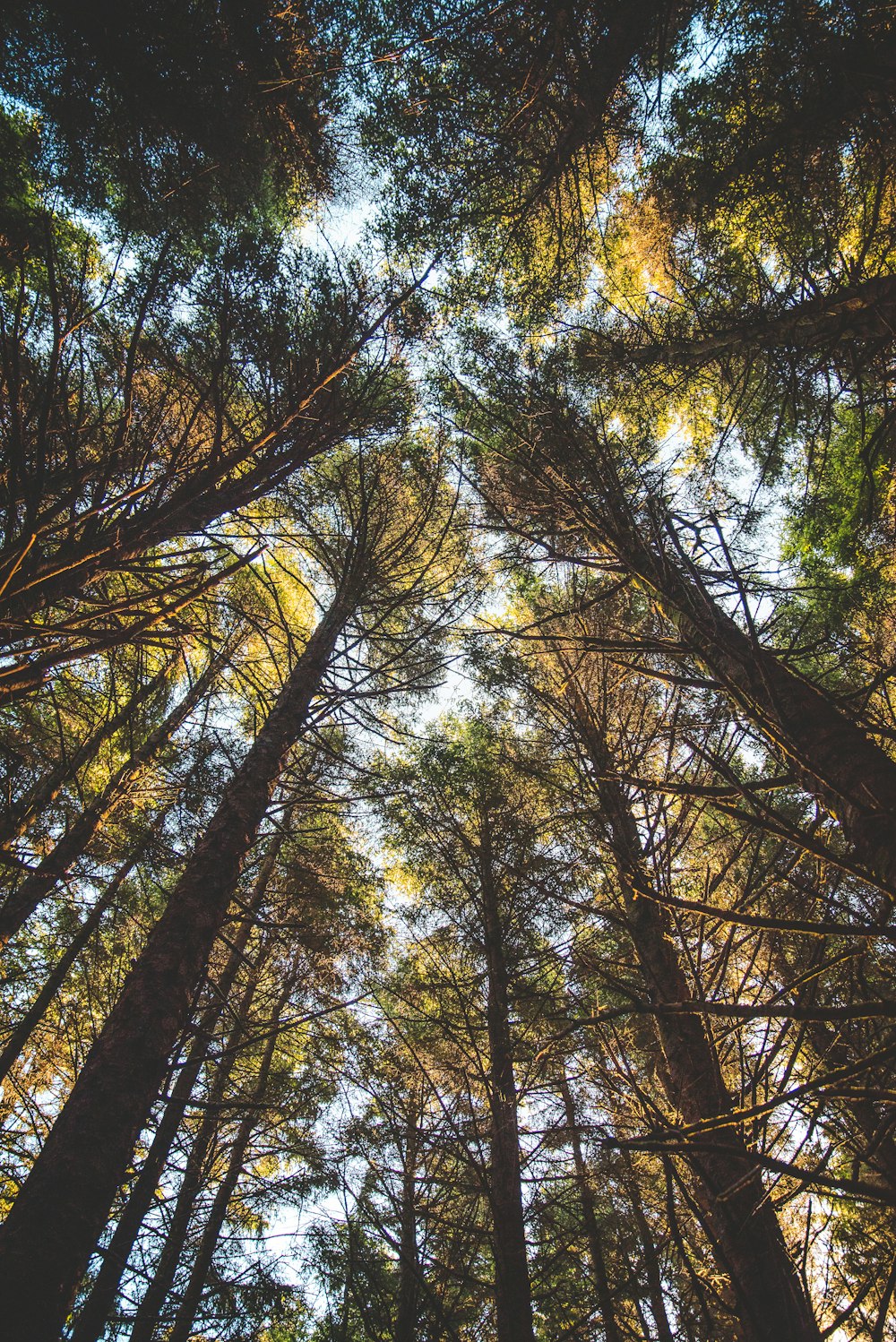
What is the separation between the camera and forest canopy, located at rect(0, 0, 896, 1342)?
5.50 ft

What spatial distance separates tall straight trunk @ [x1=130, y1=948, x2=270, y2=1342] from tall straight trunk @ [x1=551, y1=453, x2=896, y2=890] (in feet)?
7.34

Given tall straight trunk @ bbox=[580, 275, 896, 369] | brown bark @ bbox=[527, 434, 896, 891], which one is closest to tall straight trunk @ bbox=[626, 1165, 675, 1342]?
brown bark @ bbox=[527, 434, 896, 891]

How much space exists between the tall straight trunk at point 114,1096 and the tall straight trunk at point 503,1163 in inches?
58.4

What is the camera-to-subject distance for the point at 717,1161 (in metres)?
2.46

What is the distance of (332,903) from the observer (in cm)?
720

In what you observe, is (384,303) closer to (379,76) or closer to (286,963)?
(379,76)

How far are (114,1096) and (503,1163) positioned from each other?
3698 mm

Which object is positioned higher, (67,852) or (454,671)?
(454,671)

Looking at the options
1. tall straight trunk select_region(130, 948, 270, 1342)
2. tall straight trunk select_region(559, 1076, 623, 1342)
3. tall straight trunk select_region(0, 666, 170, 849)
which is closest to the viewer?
tall straight trunk select_region(130, 948, 270, 1342)

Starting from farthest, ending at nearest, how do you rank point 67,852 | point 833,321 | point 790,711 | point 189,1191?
point 67,852
point 189,1191
point 833,321
point 790,711

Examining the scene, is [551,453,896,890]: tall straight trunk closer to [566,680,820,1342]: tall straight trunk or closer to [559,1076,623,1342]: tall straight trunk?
[566,680,820,1342]: tall straight trunk

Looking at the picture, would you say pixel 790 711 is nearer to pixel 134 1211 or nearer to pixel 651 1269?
pixel 651 1269

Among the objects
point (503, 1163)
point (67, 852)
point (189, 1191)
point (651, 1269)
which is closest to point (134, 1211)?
point (189, 1191)

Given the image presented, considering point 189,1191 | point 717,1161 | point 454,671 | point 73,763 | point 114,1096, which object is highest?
point 454,671
